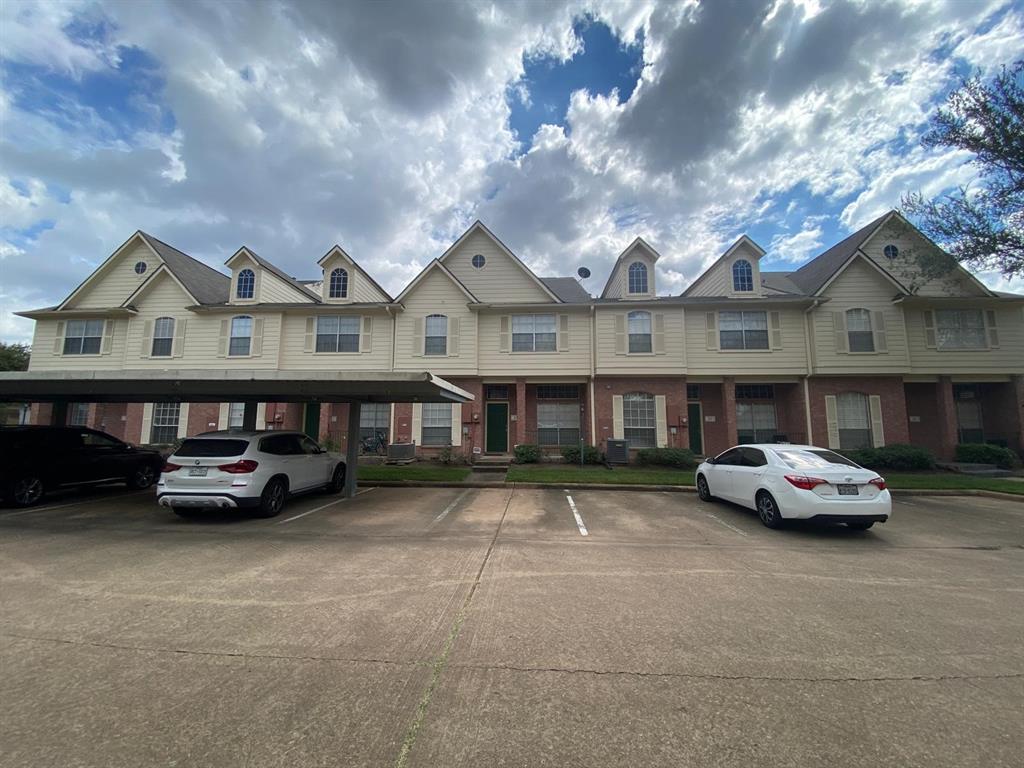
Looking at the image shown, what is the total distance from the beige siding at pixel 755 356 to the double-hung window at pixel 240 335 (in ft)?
63.9

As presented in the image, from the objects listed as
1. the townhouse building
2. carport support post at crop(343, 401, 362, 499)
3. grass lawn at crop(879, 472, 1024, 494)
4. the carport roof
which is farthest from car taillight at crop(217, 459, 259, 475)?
grass lawn at crop(879, 472, 1024, 494)

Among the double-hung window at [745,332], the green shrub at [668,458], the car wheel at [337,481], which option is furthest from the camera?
the double-hung window at [745,332]

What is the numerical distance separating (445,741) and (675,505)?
893 cm

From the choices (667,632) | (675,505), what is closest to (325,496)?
(675,505)

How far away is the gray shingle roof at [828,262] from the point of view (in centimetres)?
1908

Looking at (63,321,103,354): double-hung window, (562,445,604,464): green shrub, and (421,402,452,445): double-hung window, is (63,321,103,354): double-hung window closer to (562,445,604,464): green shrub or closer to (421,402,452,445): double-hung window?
(421,402,452,445): double-hung window

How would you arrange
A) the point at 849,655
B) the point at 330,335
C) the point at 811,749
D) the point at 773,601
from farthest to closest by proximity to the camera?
the point at 330,335 → the point at 773,601 → the point at 849,655 → the point at 811,749

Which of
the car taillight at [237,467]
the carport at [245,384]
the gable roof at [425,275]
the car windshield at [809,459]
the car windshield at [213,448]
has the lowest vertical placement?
the car taillight at [237,467]

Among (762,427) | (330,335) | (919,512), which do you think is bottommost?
(919,512)

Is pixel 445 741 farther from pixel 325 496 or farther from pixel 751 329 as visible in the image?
pixel 751 329

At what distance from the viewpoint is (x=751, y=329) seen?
18.5m

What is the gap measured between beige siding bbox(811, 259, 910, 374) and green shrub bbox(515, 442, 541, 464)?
1213cm

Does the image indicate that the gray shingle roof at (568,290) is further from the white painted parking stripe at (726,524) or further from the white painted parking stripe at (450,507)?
the white painted parking stripe at (726,524)

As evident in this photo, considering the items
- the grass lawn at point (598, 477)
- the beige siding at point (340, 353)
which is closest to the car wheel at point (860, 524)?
the grass lawn at point (598, 477)
